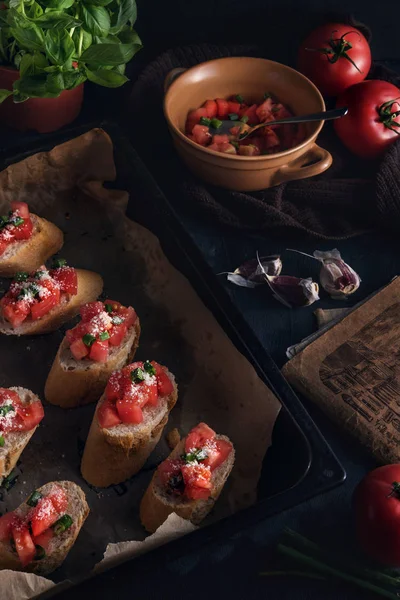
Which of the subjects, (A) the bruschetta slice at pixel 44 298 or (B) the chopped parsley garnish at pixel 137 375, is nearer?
(B) the chopped parsley garnish at pixel 137 375

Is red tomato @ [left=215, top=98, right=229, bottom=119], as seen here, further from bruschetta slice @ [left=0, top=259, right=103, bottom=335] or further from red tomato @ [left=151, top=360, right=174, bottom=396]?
red tomato @ [left=151, top=360, right=174, bottom=396]

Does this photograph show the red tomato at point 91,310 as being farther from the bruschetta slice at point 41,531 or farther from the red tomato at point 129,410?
the bruschetta slice at point 41,531

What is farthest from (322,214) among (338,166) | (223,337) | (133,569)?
(133,569)

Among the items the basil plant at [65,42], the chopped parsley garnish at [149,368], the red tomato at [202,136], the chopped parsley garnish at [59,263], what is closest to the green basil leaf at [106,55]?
the basil plant at [65,42]

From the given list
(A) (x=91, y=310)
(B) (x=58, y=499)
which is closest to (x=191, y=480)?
(B) (x=58, y=499)

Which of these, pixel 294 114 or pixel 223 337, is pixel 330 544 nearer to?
pixel 223 337

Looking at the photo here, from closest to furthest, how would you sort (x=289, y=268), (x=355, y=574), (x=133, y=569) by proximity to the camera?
(x=133, y=569)
(x=355, y=574)
(x=289, y=268)
